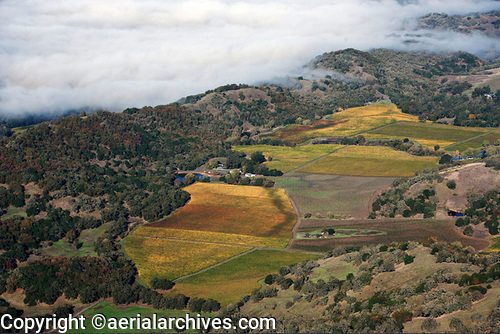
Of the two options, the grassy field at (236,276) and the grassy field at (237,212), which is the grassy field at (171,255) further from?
the grassy field at (237,212)

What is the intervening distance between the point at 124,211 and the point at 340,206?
5542 cm

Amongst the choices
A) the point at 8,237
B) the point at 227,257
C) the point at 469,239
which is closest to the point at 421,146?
the point at 469,239

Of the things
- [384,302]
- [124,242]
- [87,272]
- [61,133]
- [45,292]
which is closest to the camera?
[384,302]

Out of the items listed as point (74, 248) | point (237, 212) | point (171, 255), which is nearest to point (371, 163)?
point (237, 212)

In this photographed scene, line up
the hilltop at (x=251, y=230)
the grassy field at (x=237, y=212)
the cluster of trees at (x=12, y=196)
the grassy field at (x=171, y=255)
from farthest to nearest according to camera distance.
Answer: the cluster of trees at (x=12, y=196)
the grassy field at (x=237, y=212)
the grassy field at (x=171, y=255)
the hilltop at (x=251, y=230)

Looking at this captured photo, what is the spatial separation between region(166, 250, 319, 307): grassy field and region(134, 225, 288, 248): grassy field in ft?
14.9

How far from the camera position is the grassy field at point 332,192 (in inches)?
5166

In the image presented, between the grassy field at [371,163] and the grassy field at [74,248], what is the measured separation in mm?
72702

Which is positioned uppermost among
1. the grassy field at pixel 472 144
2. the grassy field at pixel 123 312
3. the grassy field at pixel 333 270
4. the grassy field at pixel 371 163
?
the grassy field at pixel 472 144

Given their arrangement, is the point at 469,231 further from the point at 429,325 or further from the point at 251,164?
the point at 251,164

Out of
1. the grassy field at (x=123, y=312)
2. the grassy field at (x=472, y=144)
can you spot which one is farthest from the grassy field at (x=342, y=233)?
the grassy field at (x=472, y=144)

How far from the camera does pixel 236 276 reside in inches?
3853

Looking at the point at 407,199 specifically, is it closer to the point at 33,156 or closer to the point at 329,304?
the point at 329,304

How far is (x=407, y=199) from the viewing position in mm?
124125
